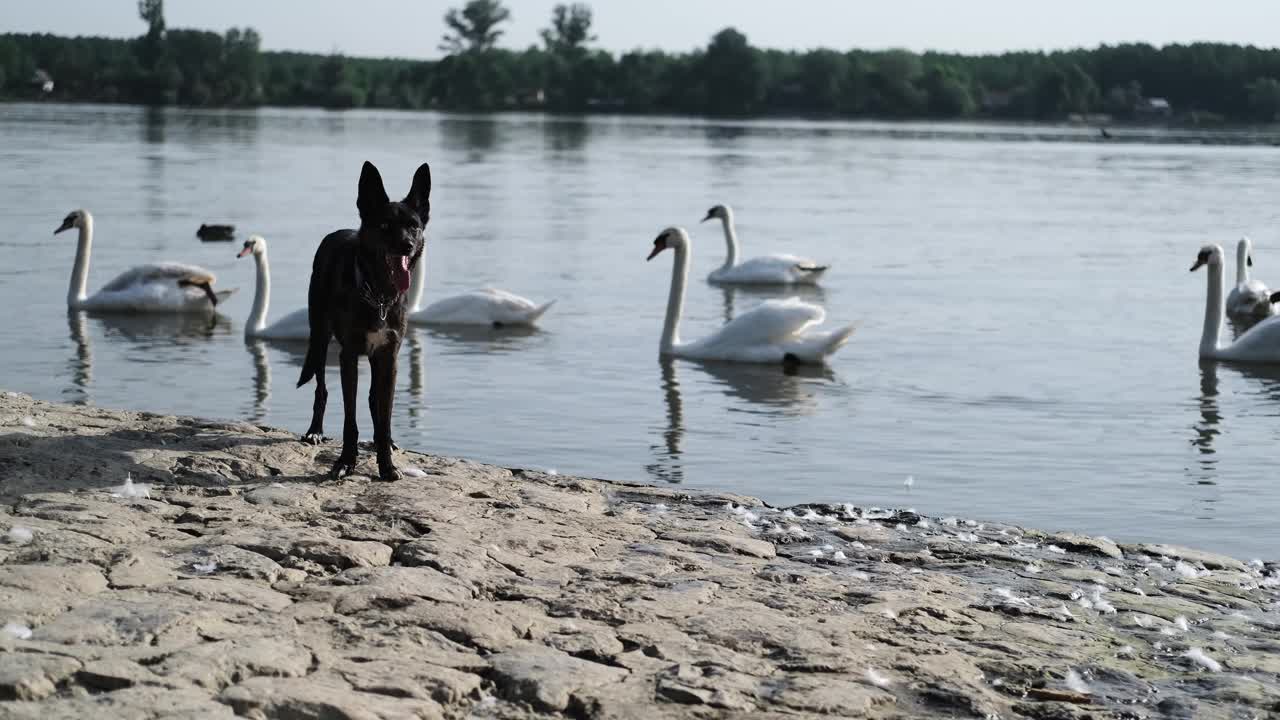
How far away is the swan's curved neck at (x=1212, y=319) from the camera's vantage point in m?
16.1

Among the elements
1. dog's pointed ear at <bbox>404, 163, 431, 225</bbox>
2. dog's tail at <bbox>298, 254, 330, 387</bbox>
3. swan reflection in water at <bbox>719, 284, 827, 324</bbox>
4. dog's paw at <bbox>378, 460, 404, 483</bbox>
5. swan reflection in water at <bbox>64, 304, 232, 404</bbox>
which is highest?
dog's pointed ear at <bbox>404, 163, 431, 225</bbox>

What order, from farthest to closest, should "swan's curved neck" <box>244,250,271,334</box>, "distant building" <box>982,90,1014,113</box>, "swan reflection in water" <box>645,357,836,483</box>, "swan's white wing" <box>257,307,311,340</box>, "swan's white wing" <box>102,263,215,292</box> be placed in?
"distant building" <box>982,90,1014,113</box>, "swan's white wing" <box>102,263,215,292</box>, "swan's curved neck" <box>244,250,271,334</box>, "swan's white wing" <box>257,307,311,340</box>, "swan reflection in water" <box>645,357,836,483</box>

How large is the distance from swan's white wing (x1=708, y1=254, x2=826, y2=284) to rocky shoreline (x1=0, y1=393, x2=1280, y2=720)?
1360cm

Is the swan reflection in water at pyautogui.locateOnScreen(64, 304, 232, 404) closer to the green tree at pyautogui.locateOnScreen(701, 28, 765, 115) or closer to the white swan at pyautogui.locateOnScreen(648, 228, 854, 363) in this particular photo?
the white swan at pyautogui.locateOnScreen(648, 228, 854, 363)

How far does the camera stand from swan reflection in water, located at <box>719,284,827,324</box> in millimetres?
20891

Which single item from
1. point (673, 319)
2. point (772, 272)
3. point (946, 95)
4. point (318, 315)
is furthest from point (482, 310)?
point (946, 95)

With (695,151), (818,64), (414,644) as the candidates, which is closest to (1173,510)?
(414,644)

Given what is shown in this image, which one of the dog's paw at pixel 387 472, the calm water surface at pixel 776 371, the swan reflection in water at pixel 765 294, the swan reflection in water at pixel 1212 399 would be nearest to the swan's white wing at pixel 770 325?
the calm water surface at pixel 776 371

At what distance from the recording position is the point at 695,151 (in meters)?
69.5

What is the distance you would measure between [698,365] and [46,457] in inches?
330

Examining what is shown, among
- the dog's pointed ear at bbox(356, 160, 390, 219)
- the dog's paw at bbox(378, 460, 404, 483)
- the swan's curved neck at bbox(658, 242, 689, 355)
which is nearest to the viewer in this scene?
the dog's pointed ear at bbox(356, 160, 390, 219)

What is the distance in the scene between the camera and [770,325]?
15.2 meters

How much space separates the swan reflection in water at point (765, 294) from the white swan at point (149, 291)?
6020 mm

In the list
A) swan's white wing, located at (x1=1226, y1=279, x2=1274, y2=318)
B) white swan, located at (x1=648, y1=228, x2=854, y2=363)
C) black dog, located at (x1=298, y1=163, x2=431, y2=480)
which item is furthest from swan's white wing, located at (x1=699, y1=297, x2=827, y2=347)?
black dog, located at (x1=298, y1=163, x2=431, y2=480)
